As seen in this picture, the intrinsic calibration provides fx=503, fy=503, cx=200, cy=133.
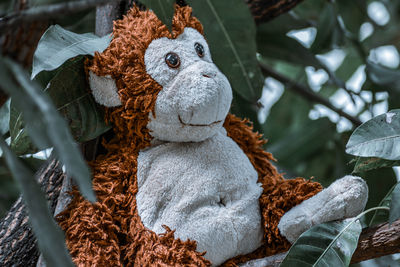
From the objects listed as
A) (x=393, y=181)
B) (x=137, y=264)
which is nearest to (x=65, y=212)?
(x=137, y=264)

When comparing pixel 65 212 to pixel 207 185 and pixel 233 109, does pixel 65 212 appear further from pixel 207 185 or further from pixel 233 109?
pixel 233 109

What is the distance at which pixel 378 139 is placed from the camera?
65 centimetres

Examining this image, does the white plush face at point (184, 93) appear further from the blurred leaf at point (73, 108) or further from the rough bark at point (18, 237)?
the rough bark at point (18, 237)

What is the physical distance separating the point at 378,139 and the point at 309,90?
0.87 metres

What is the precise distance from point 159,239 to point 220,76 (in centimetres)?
24

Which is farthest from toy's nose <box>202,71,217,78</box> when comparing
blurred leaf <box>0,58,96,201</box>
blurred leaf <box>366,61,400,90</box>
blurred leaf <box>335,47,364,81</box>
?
blurred leaf <box>335,47,364,81</box>

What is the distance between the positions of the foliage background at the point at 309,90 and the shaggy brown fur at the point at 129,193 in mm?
66

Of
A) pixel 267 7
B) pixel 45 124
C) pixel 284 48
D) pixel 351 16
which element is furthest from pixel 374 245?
pixel 351 16

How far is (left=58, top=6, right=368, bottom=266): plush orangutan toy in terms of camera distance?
648 millimetres

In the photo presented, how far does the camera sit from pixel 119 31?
734 mm

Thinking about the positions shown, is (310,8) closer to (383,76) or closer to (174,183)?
(383,76)

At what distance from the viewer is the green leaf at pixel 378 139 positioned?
0.64 metres

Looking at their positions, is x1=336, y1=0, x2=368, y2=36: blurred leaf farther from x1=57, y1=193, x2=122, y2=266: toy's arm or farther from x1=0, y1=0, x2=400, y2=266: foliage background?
x1=57, y1=193, x2=122, y2=266: toy's arm

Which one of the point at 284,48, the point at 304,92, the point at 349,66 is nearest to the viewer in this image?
the point at 284,48
